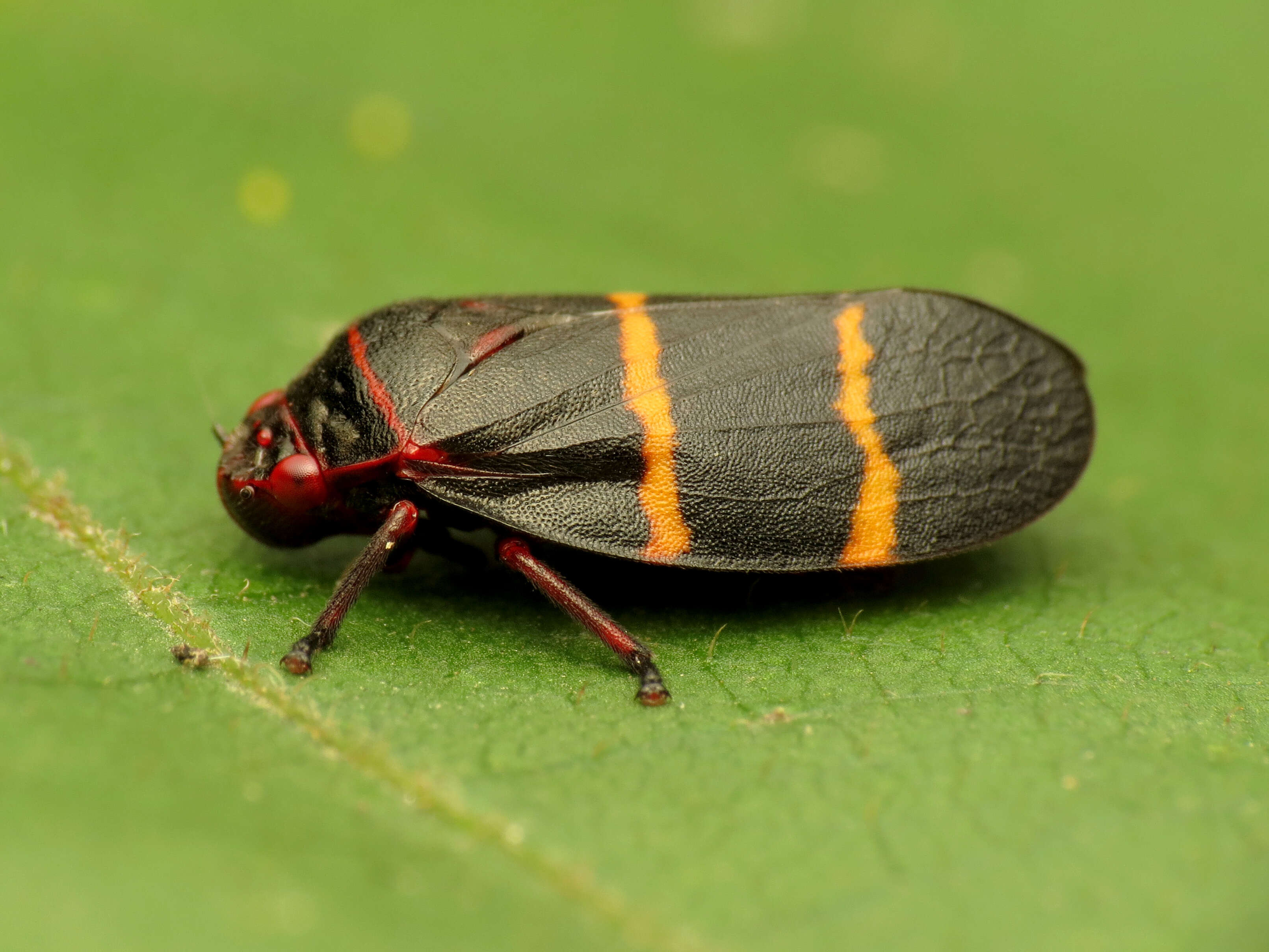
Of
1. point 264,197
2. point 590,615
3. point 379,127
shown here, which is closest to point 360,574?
point 590,615

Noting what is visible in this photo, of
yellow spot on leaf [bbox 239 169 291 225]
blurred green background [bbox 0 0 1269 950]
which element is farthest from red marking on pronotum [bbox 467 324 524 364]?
yellow spot on leaf [bbox 239 169 291 225]

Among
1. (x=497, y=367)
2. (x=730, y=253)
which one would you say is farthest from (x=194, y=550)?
(x=730, y=253)

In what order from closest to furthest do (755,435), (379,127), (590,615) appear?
1. (590,615)
2. (755,435)
3. (379,127)

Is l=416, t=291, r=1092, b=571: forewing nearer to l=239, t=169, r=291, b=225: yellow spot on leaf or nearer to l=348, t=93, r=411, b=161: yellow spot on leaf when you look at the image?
l=239, t=169, r=291, b=225: yellow spot on leaf

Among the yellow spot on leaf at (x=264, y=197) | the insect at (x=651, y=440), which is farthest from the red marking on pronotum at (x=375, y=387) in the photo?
the yellow spot on leaf at (x=264, y=197)

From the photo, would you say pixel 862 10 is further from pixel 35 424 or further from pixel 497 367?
pixel 35 424

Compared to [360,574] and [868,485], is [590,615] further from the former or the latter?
[868,485]

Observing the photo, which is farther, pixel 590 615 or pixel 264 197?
pixel 264 197

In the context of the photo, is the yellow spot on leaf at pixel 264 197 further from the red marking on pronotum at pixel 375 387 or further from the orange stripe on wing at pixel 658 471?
Answer: the orange stripe on wing at pixel 658 471
